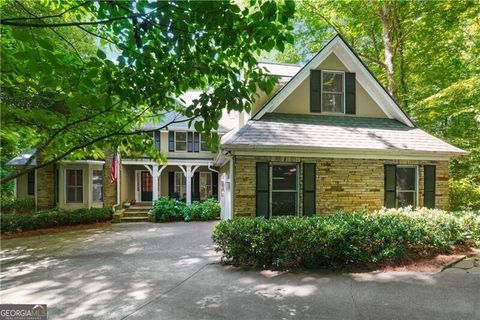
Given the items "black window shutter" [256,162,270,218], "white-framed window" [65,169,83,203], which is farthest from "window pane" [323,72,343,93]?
"white-framed window" [65,169,83,203]

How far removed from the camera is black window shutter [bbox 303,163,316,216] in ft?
30.8

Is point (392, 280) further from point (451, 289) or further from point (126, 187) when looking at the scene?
point (126, 187)

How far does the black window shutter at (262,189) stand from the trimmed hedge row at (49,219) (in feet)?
31.2

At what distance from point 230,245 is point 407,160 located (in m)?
6.58

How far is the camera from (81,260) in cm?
809

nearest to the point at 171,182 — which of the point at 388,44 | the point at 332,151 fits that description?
the point at 332,151

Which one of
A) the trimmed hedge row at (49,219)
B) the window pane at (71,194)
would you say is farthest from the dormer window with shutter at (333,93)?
the window pane at (71,194)

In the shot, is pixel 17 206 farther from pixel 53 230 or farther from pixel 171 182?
pixel 171 182

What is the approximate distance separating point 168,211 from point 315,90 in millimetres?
9566

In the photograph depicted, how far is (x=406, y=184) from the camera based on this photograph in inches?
404

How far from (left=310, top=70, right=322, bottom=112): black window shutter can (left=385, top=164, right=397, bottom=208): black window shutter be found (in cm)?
308

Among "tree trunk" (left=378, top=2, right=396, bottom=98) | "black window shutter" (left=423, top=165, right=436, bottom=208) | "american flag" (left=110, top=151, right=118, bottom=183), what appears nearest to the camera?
"black window shutter" (left=423, top=165, right=436, bottom=208)

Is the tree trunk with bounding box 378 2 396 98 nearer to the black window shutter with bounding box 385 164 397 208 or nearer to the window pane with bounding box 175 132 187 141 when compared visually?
the black window shutter with bounding box 385 164 397 208

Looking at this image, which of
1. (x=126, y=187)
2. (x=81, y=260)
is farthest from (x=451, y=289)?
(x=126, y=187)
